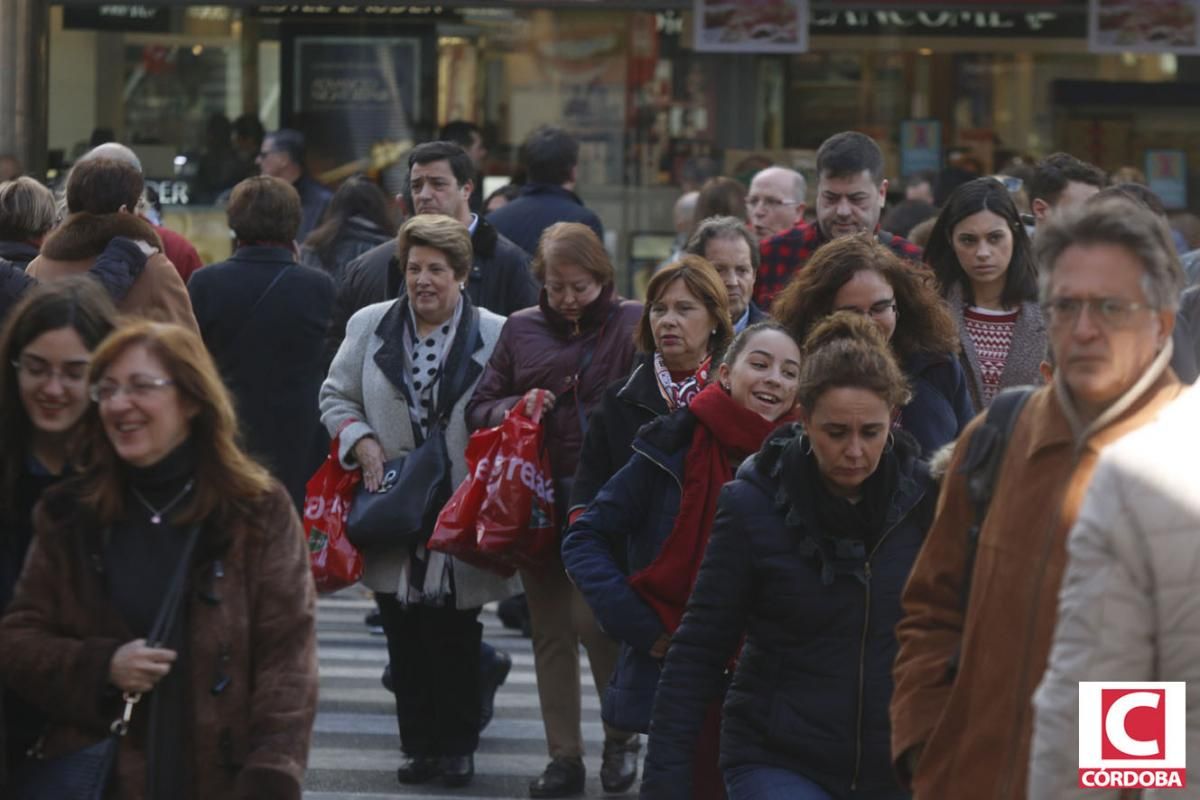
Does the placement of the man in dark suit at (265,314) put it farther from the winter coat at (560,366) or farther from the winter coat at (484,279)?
the winter coat at (560,366)

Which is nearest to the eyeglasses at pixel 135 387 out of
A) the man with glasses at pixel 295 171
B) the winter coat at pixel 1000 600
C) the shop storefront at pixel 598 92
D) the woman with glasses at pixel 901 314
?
the winter coat at pixel 1000 600

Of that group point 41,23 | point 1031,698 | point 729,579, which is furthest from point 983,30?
point 1031,698

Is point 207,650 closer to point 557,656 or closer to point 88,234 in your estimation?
point 557,656

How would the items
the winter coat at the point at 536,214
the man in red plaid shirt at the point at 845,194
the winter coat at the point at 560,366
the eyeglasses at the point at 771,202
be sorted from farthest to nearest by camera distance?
1. the winter coat at the point at 536,214
2. the eyeglasses at the point at 771,202
3. the man in red plaid shirt at the point at 845,194
4. the winter coat at the point at 560,366

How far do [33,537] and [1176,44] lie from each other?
1174 centimetres

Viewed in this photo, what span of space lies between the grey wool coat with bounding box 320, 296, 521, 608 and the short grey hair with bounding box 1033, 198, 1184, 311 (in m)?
4.24

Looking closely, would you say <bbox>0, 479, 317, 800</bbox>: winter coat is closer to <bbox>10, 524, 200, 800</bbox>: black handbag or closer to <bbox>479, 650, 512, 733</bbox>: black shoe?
<bbox>10, 524, 200, 800</bbox>: black handbag

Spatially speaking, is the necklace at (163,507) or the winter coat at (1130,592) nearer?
the winter coat at (1130,592)

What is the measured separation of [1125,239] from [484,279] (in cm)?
549

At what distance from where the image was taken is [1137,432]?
3686 millimetres

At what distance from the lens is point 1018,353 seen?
7.62m

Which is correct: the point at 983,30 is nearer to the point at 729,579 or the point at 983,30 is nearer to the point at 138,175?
the point at 138,175

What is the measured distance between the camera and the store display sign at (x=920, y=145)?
1697 cm

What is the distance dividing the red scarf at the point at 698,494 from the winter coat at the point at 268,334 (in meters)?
3.84
